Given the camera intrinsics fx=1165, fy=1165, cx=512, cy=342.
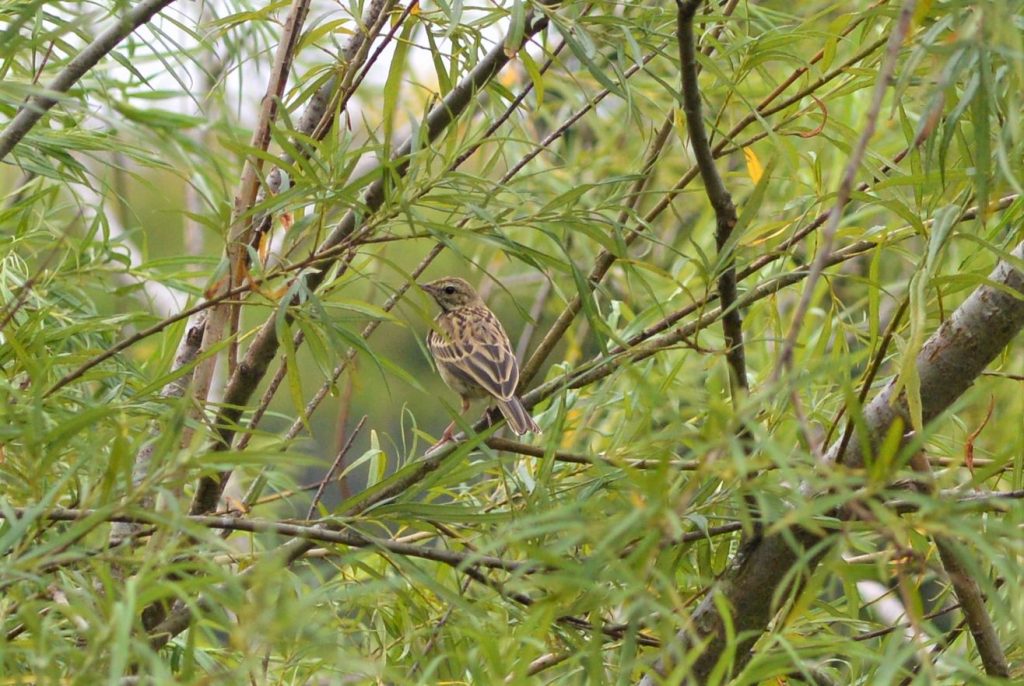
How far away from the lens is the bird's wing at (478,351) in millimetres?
4277

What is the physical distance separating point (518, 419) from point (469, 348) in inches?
64.4

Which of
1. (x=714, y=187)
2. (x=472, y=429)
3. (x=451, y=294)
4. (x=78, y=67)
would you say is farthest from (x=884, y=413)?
(x=451, y=294)

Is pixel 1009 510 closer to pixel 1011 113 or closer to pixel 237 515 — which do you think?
pixel 1011 113

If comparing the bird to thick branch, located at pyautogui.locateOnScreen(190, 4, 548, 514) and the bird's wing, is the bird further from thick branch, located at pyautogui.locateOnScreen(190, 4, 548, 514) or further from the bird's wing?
thick branch, located at pyautogui.locateOnScreen(190, 4, 548, 514)

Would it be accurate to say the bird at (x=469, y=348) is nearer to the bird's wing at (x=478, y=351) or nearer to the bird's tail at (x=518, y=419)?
the bird's wing at (x=478, y=351)

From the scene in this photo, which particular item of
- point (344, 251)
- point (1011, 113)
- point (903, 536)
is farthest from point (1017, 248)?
point (344, 251)

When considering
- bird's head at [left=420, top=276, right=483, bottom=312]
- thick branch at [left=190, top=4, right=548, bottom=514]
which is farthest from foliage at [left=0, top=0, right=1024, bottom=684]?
bird's head at [left=420, top=276, right=483, bottom=312]

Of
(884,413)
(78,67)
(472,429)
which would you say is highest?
(78,67)

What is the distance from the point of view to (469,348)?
15.4 feet

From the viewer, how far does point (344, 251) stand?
203cm

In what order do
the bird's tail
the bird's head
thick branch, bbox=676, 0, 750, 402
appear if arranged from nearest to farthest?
thick branch, bbox=676, 0, 750, 402 → the bird's tail → the bird's head

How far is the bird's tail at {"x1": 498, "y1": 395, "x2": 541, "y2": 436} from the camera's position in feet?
9.86

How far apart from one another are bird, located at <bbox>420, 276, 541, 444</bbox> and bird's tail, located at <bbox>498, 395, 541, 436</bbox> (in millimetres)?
410

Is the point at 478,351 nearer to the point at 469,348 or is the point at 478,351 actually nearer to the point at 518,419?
the point at 469,348
